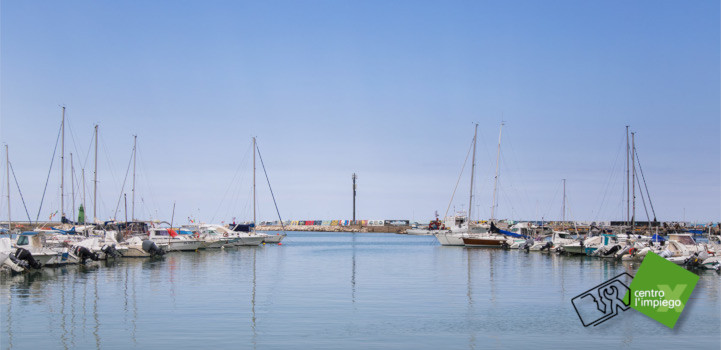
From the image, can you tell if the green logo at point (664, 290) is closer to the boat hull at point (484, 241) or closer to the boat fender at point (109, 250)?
the boat fender at point (109, 250)

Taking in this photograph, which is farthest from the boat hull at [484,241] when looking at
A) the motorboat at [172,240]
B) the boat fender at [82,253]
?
the boat fender at [82,253]

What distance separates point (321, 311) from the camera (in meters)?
28.0

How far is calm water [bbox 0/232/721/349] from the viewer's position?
2175 cm

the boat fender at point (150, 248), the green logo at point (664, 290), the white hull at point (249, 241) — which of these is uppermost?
the green logo at point (664, 290)

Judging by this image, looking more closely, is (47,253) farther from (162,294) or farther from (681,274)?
(681,274)

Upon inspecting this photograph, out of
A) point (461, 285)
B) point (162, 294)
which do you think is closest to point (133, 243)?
point (162, 294)

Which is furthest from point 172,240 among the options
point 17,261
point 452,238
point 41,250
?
point 452,238

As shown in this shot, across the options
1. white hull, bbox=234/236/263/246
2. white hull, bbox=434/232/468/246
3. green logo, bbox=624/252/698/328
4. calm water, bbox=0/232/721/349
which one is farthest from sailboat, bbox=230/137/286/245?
green logo, bbox=624/252/698/328

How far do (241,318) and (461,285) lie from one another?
16466 millimetres

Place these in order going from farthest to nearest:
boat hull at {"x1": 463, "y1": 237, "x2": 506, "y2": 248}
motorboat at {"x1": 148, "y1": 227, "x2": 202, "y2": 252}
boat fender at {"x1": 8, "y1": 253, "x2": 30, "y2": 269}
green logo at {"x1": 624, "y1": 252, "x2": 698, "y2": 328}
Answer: boat hull at {"x1": 463, "y1": 237, "x2": 506, "y2": 248}, motorboat at {"x1": 148, "y1": 227, "x2": 202, "y2": 252}, boat fender at {"x1": 8, "y1": 253, "x2": 30, "y2": 269}, green logo at {"x1": 624, "y1": 252, "x2": 698, "y2": 328}

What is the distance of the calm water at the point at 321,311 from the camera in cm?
2175

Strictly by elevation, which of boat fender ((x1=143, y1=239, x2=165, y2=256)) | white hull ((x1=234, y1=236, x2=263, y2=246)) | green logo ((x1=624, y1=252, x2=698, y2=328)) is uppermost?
green logo ((x1=624, y1=252, x2=698, y2=328))

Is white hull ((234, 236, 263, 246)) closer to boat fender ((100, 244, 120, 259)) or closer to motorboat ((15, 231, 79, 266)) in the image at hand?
boat fender ((100, 244, 120, 259))

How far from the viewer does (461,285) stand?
38.6 meters
